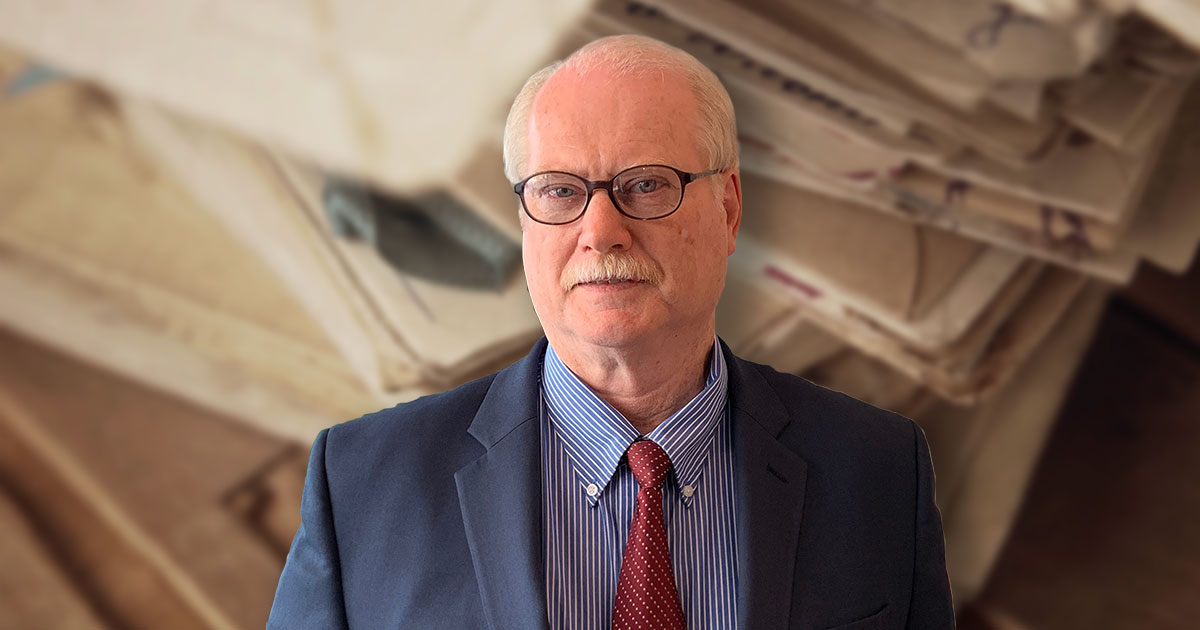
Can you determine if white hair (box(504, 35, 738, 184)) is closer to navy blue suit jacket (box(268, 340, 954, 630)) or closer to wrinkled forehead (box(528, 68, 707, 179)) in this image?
wrinkled forehead (box(528, 68, 707, 179))

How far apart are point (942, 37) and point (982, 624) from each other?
2.39 ft

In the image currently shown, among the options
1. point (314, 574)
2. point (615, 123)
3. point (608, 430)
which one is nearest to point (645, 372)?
point (608, 430)

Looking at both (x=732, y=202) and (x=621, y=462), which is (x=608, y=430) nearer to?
(x=621, y=462)

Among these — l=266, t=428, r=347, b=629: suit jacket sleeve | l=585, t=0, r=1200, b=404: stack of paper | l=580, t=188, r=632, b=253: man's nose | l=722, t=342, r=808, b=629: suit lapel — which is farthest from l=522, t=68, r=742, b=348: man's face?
l=585, t=0, r=1200, b=404: stack of paper

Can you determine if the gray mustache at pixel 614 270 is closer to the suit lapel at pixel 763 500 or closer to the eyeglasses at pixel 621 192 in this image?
the eyeglasses at pixel 621 192

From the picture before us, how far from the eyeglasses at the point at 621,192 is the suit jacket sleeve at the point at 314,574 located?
0.24 meters

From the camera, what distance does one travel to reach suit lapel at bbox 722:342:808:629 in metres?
0.63

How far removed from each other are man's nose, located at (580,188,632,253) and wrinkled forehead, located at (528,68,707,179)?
0.02 metres

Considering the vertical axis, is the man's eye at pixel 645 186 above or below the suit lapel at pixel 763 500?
above

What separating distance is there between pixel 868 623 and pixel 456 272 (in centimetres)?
70

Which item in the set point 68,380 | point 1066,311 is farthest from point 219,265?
point 1066,311

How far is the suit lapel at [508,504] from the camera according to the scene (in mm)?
615

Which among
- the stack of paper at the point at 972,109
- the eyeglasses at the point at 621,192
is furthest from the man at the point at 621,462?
the stack of paper at the point at 972,109

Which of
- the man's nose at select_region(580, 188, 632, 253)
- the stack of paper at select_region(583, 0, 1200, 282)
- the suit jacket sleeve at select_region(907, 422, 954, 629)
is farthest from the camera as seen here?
the stack of paper at select_region(583, 0, 1200, 282)
